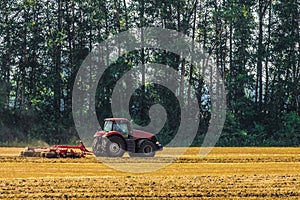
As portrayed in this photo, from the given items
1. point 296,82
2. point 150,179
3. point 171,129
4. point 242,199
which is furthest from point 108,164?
point 296,82

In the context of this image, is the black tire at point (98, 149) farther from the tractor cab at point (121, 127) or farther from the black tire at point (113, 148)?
the tractor cab at point (121, 127)

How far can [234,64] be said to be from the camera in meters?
44.1

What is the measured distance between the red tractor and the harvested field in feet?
2.33

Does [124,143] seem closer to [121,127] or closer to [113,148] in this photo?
[113,148]

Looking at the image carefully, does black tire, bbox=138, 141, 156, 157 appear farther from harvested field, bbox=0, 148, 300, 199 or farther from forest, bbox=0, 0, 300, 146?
forest, bbox=0, 0, 300, 146

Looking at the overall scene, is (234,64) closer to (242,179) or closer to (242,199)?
(242,179)

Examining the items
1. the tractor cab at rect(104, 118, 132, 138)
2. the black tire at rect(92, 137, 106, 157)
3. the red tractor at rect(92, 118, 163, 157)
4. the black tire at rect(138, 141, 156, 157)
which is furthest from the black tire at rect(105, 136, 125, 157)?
the black tire at rect(138, 141, 156, 157)

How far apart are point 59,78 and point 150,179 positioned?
25.2 m

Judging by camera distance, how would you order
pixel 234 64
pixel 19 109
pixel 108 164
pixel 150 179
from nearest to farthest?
pixel 150 179 → pixel 108 164 → pixel 19 109 → pixel 234 64

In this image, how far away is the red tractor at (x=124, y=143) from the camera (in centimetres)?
2295

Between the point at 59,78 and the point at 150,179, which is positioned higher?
the point at 59,78

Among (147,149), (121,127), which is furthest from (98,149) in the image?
(147,149)

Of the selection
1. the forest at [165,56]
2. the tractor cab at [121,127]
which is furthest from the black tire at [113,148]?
the forest at [165,56]

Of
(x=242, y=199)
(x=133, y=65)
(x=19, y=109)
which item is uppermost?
(x=133, y=65)
